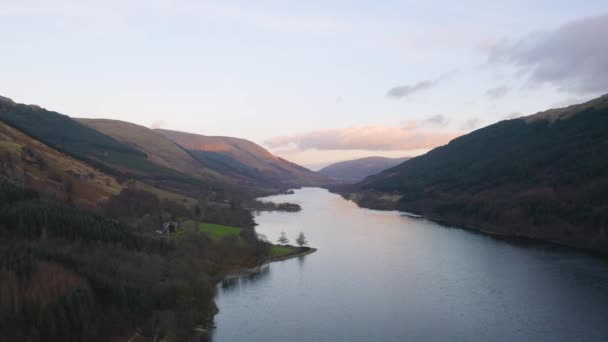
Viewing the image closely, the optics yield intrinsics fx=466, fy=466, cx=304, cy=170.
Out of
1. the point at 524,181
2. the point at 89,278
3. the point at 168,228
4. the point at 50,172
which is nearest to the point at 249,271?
the point at 168,228

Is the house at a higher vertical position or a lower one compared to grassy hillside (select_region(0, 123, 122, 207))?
lower

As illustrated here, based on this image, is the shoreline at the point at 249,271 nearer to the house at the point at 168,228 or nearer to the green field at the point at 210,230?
the green field at the point at 210,230

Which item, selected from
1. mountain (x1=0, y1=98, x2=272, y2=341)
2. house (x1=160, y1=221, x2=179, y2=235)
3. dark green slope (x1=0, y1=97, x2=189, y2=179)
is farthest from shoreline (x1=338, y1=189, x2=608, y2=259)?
dark green slope (x1=0, y1=97, x2=189, y2=179)

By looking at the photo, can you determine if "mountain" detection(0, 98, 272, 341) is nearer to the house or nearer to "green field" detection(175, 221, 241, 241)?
"green field" detection(175, 221, 241, 241)

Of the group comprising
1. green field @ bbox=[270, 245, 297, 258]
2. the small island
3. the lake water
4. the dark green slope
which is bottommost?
the lake water

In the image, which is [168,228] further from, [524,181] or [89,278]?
[524,181]

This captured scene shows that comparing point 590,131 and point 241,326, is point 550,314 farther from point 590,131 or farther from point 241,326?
point 590,131

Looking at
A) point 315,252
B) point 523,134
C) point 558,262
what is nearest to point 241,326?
point 315,252
